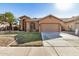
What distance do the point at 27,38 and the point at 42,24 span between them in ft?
2.24

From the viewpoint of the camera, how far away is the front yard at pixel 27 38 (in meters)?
5.53

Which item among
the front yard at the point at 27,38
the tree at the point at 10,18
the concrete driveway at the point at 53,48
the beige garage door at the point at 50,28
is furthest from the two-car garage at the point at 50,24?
the tree at the point at 10,18

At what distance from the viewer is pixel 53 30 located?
551 cm

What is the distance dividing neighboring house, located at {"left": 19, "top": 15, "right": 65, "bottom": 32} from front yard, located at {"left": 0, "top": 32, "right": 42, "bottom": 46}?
0.16 meters

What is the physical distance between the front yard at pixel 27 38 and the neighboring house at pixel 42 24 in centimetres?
16

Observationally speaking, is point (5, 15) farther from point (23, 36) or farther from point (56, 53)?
point (56, 53)

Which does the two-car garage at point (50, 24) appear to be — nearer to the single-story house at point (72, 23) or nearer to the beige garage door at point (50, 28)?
the beige garage door at point (50, 28)

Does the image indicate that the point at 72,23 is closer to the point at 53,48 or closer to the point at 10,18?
the point at 53,48

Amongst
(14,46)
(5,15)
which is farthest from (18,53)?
(5,15)

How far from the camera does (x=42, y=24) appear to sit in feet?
18.1

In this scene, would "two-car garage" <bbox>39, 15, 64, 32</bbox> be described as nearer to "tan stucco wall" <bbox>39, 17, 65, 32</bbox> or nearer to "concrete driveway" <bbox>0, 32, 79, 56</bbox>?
"tan stucco wall" <bbox>39, 17, 65, 32</bbox>

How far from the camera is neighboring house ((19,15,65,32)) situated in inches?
212

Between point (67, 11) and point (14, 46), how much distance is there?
2.04 metres

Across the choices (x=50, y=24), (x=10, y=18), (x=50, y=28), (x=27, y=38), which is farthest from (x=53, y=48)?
(x=10, y=18)
